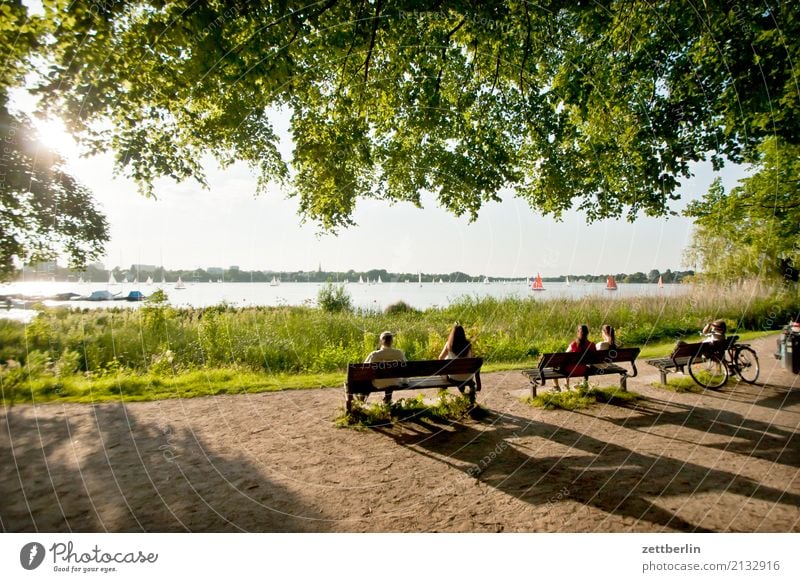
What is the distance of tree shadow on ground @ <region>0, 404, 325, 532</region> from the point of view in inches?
119

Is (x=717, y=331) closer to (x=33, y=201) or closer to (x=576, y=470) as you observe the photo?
(x=576, y=470)

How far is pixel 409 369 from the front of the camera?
541cm

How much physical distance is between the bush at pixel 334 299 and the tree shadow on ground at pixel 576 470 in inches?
370

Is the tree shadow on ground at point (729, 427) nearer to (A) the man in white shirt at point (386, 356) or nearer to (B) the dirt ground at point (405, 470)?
(B) the dirt ground at point (405, 470)

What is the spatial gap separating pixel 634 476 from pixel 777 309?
11.0m

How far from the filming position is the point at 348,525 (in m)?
2.98

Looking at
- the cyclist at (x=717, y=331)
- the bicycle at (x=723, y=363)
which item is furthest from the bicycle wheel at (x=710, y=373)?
the cyclist at (x=717, y=331)

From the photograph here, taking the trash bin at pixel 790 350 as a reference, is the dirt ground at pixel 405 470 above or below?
below

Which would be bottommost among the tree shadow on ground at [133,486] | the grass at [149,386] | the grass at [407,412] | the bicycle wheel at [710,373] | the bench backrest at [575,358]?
the grass at [149,386]

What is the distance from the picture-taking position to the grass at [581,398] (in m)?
6.07

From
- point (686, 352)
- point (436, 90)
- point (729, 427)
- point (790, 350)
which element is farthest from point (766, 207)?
point (436, 90)

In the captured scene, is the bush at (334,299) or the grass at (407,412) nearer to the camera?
Result: the grass at (407,412)

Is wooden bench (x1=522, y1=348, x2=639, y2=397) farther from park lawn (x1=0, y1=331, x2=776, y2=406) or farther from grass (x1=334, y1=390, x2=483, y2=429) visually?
park lawn (x1=0, y1=331, x2=776, y2=406)

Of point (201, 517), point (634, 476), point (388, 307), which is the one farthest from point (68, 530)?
point (388, 307)
